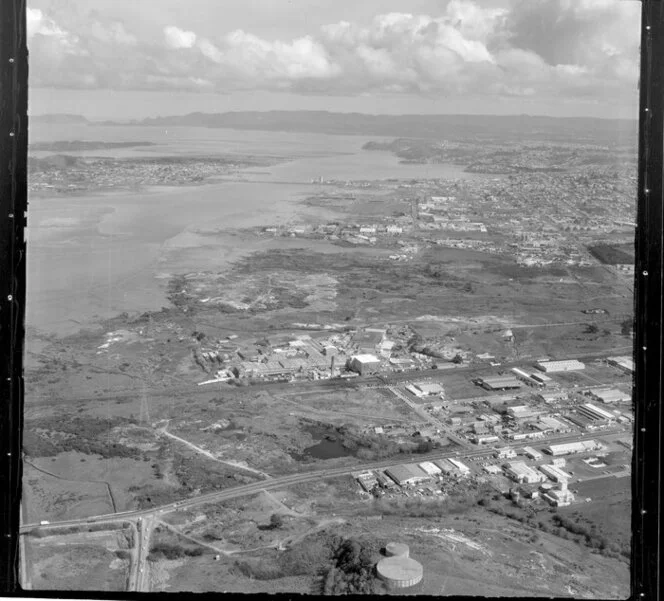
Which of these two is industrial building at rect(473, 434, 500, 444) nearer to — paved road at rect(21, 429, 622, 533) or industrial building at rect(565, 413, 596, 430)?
paved road at rect(21, 429, 622, 533)

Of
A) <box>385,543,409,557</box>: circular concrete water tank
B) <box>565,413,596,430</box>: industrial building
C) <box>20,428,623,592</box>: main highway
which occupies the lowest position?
<box>385,543,409,557</box>: circular concrete water tank

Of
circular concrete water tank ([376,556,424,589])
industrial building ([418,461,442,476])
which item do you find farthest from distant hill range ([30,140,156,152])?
circular concrete water tank ([376,556,424,589])

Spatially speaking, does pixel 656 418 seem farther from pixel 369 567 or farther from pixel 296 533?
pixel 296 533

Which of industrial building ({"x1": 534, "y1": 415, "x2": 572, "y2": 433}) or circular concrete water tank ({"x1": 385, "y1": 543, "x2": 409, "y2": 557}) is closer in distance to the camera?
circular concrete water tank ({"x1": 385, "y1": 543, "x2": 409, "y2": 557})

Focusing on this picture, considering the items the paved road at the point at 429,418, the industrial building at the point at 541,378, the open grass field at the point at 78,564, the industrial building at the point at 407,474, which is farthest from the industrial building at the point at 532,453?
the open grass field at the point at 78,564

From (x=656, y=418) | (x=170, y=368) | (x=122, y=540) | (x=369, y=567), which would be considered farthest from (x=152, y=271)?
(x=656, y=418)

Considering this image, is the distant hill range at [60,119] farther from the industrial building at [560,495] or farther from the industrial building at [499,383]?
the industrial building at [560,495]
